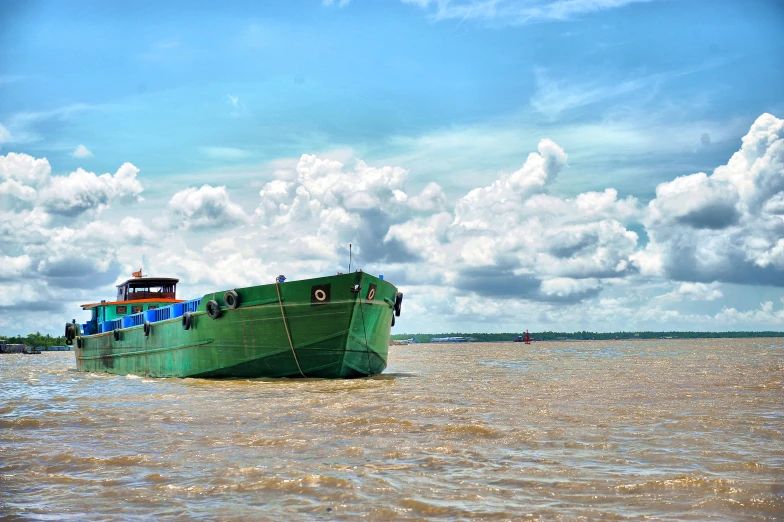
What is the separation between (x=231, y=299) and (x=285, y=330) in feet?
7.22

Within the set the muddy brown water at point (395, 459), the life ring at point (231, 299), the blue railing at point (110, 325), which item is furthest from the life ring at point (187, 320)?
the blue railing at point (110, 325)

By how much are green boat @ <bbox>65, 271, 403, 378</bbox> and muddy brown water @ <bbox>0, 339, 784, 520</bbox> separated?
523 cm

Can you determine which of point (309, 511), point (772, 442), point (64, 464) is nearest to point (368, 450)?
point (309, 511)

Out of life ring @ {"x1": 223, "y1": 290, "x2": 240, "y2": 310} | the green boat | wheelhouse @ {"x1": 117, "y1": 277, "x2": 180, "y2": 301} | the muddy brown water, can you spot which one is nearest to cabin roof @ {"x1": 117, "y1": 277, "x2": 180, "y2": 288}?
wheelhouse @ {"x1": 117, "y1": 277, "x2": 180, "y2": 301}

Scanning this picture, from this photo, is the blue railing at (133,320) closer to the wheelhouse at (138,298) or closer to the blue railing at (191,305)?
the wheelhouse at (138,298)

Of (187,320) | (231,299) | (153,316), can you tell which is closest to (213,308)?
(231,299)

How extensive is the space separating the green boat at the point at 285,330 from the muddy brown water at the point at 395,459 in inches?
206

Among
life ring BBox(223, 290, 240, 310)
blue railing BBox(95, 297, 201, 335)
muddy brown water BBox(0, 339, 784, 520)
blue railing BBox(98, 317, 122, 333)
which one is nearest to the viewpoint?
muddy brown water BBox(0, 339, 784, 520)

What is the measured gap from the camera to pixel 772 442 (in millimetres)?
9469

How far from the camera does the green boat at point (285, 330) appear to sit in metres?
20.6

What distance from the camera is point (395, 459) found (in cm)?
841

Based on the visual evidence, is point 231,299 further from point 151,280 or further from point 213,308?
point 151,280

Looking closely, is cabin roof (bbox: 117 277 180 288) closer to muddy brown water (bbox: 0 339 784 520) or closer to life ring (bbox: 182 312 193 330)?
life ring (bbox: 182 312 193 330)

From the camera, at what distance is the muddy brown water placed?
247 inches
